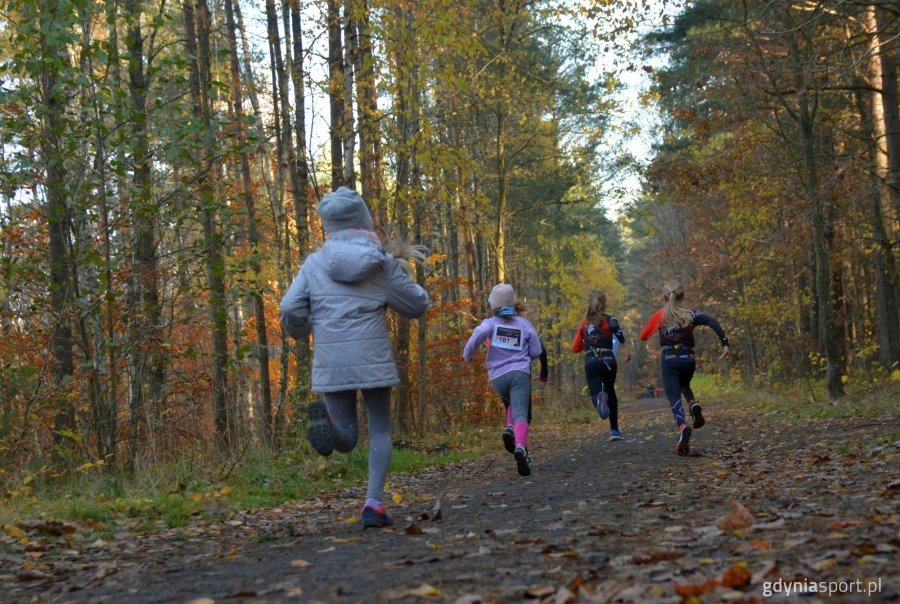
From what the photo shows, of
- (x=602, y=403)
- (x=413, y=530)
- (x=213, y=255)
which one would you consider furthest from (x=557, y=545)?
(x=602, y=403)

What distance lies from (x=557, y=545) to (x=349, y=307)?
229cm

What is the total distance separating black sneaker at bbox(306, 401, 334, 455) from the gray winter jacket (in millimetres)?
191

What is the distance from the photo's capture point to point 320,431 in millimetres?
5594

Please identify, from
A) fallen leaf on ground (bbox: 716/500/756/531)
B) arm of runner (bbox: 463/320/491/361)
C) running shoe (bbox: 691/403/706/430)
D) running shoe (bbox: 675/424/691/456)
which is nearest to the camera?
fallen leaf on ground (bbox: 716/500/756/531)

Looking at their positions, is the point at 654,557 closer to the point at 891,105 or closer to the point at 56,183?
the point at 56,183

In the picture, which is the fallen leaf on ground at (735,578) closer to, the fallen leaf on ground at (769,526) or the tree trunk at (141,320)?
the fallen leaf on ground at (769,526)

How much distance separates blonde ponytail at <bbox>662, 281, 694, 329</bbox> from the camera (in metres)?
10.1

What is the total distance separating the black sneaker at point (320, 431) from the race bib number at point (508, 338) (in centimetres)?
376

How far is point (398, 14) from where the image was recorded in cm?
1470

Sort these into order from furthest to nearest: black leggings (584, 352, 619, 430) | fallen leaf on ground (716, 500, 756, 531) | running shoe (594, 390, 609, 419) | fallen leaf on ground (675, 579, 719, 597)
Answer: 1. running shoe (594, 390, 609, 419)
2. black leggings (584, 352, 619, 430)
3. fallen leaf on ground (716, 500, 756, 531)
4. fallen leaf on ground (675, 579, 719, 597)

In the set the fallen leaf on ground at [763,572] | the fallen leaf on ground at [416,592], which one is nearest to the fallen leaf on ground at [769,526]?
the fallen leaf on ground at [763,572]

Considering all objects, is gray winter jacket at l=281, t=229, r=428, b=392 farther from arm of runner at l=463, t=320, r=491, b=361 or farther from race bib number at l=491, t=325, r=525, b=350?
race bib number at l=491, t=325, r=525, b=350

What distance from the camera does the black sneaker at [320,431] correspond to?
5.59 meters

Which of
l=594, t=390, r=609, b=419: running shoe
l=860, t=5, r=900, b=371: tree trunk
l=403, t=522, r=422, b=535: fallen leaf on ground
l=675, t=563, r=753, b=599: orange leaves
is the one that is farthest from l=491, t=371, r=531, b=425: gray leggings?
l=860, t=5, r=900, b=371: tree trunk
